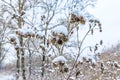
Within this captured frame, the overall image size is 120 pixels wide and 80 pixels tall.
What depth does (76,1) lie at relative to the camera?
59.0ft

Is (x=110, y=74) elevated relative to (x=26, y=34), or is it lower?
lower

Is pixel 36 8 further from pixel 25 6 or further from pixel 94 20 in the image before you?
pixel 94 20

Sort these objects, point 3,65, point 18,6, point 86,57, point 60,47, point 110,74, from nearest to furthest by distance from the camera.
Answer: point 60,47 < point 86,57 < point 110,74 < point 18,6 < point 3,65

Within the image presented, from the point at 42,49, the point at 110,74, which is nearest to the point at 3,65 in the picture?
the point at 110,74

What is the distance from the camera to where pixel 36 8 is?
17.8 meters

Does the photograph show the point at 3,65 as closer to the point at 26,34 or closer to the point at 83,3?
the point at 83,3

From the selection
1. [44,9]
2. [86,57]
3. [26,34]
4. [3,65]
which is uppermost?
[44,9]

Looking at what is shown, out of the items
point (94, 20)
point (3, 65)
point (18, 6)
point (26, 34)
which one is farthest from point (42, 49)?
point (3, 65)

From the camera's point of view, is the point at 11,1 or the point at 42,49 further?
the point at 11,1

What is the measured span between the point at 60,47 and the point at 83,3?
1541 centimetres

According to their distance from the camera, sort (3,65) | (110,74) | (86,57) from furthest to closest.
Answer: (3,65) → (110,74) → (86,57)

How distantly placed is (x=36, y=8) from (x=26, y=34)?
14537 mm


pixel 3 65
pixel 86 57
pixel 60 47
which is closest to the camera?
pixel 60 47

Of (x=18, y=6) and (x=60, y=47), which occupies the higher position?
(x=18, y=6)
